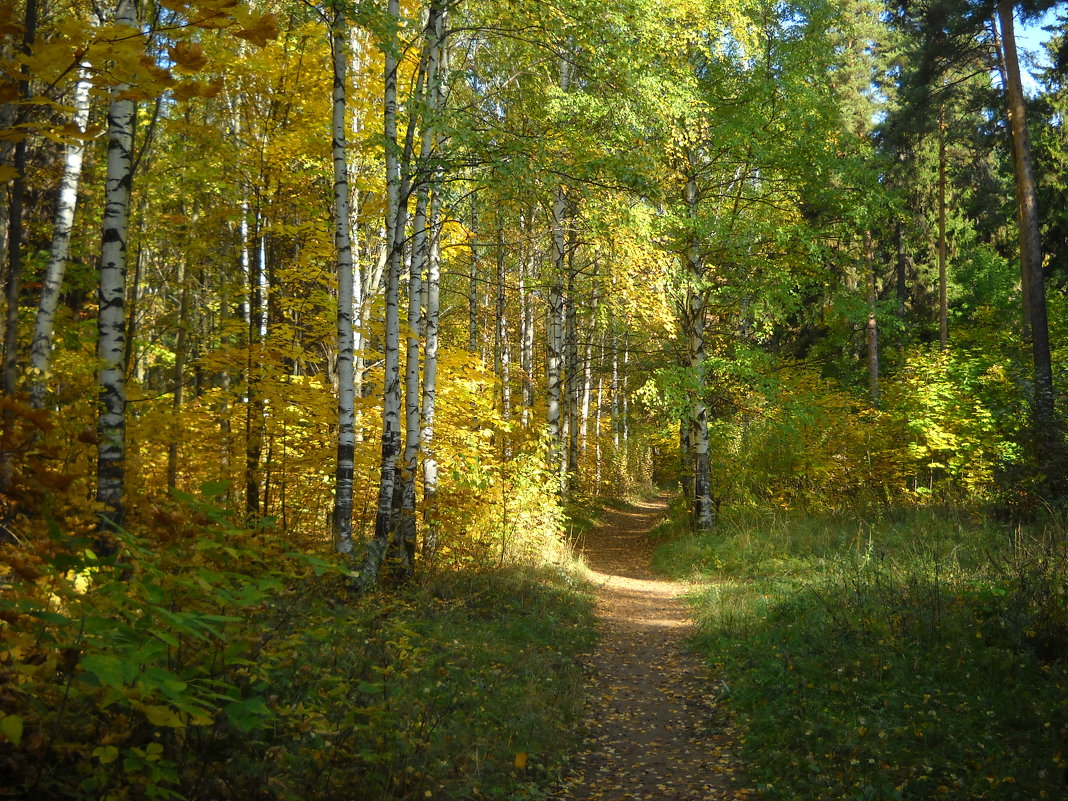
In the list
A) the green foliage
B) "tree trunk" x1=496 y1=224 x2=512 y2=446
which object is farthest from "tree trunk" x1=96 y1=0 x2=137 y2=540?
the green foliage

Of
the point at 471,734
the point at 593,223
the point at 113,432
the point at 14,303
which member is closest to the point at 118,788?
the point at 471,734

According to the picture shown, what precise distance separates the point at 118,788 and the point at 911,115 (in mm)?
19541

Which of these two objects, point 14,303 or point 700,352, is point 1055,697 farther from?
point 700,352

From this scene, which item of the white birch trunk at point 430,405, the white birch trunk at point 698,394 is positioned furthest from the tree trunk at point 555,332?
the white birch trunk at point 430,405

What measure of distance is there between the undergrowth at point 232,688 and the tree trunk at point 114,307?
86 centimetres

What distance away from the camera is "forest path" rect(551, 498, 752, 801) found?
4.98 meters

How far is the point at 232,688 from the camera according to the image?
107 inches

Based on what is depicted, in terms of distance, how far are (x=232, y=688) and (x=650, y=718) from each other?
4.68 metres

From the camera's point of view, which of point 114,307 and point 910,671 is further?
point 910,671

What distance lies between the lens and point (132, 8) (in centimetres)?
546

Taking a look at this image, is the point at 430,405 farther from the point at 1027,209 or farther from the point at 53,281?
the point at 1027,209

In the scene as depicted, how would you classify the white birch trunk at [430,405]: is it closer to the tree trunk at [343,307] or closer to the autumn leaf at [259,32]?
the tree trunk at [343,307]

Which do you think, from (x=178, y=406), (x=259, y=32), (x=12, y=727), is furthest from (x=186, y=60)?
(x=178, y=406)

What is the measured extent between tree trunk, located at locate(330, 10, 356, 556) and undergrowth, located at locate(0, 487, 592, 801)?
881 mm
